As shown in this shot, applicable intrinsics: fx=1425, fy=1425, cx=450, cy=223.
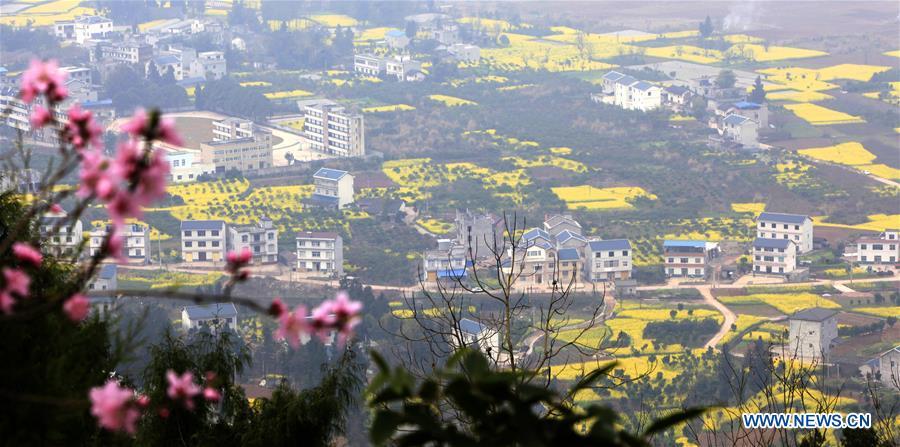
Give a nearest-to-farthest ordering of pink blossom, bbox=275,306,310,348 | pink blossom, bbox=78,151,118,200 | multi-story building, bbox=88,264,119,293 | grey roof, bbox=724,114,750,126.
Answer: pink blossom, bbox=78,151,118,200 < pink blossom, bbox=275,306,310,348 < multi-story building, bbox=88,264,119,293 < grey roof, bbox=724,114,750,126

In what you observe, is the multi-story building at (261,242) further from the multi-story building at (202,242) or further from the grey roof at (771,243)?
the grey roof at (771,243)

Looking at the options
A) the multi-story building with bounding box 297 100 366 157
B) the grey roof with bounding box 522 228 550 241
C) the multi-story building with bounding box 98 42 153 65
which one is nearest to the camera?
the grey roof with bounding box 522 228 550 241

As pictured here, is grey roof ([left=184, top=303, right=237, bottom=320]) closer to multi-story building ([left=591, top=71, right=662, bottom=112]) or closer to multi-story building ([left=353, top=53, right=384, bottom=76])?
multi-story building ([left=591, top=71, right=662, bottom=112])

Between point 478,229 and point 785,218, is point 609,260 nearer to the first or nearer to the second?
point 478,229

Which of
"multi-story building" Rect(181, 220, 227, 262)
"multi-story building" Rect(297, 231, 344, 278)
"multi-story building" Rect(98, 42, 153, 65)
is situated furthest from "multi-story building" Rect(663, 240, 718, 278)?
"multi-story building" Rect(98, 42, 153, 65)

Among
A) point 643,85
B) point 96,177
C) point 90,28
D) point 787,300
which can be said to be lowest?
point 787,300

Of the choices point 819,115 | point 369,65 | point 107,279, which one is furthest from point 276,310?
point 369,65

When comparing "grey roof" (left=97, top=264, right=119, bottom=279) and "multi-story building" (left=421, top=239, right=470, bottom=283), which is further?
"multi-story building" (left=421, top=239, right=470, bottom=283)

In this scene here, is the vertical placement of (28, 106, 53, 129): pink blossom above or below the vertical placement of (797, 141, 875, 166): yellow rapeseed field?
above
